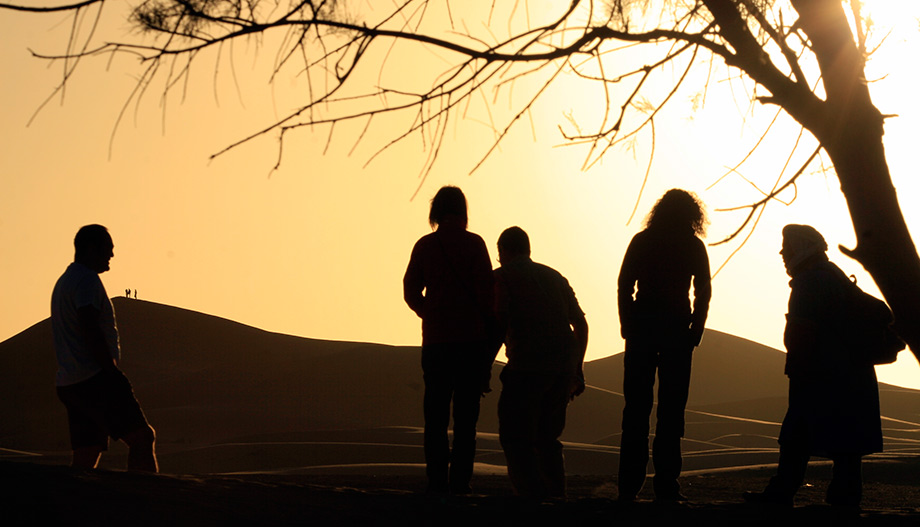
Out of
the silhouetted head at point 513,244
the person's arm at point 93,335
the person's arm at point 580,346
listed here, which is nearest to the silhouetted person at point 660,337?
the person's arm at point 580,346

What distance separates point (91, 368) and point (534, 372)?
2.48m

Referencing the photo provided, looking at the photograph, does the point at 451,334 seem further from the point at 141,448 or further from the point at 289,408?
the point at 289,408

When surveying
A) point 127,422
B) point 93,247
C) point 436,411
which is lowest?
point 127,422

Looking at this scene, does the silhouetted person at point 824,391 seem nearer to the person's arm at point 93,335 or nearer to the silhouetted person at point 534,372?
the silhouetted person at point 534,372

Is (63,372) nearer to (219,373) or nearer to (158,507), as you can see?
(158,507)

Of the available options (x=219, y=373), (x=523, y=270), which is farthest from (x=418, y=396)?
(x=523, y=270)

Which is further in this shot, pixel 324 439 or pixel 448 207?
pixel 324 439

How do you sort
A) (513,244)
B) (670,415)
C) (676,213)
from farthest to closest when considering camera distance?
(513,244) < (676,213) < (670,415)

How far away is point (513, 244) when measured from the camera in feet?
21.5

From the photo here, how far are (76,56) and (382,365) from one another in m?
22.4

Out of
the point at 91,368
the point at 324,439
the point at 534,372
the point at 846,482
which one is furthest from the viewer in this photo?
the point at 324,439

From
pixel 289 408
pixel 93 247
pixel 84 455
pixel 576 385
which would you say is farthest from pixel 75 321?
pixel 289 408

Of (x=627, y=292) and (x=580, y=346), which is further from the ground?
(x=627, y=292)

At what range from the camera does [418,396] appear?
2372cm
